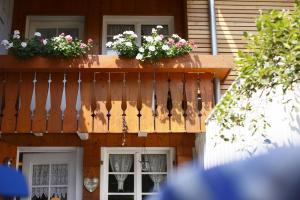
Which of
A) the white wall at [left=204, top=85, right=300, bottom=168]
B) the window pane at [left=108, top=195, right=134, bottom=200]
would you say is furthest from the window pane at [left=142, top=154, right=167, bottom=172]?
the white wall at [left=204, top=85, right=300, bottom=168]

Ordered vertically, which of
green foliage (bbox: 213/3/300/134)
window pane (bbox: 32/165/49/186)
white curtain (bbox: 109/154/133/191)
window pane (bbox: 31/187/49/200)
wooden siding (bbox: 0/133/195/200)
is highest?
green foliage (bbox: 213/3/300/134)

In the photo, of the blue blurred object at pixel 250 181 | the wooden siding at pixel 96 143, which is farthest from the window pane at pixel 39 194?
the blue blurred object at pixel 250 181

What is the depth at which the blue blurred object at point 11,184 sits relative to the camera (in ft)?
6.67

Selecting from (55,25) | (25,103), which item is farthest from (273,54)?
(55,25)

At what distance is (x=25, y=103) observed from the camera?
6809 millimetres

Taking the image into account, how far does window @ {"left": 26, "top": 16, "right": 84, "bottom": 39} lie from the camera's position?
29.4 ft

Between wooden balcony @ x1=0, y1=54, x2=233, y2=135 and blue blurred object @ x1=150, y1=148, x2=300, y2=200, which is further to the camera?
wooden balcony @ x1=0, y1=54, x2=233, y2=135

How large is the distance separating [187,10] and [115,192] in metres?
3.56

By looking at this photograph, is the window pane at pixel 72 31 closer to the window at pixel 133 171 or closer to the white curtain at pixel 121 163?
the window at pixel 133 171

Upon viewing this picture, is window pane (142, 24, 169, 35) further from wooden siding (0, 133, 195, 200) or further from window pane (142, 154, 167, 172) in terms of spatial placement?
window pane (142, 154, 167, 172)

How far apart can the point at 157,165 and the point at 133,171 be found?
47cm

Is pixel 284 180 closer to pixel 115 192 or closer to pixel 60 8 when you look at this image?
pixel 115 192

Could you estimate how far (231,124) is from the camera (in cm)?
464

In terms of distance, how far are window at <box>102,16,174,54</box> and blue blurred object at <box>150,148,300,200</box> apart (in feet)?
26.1
